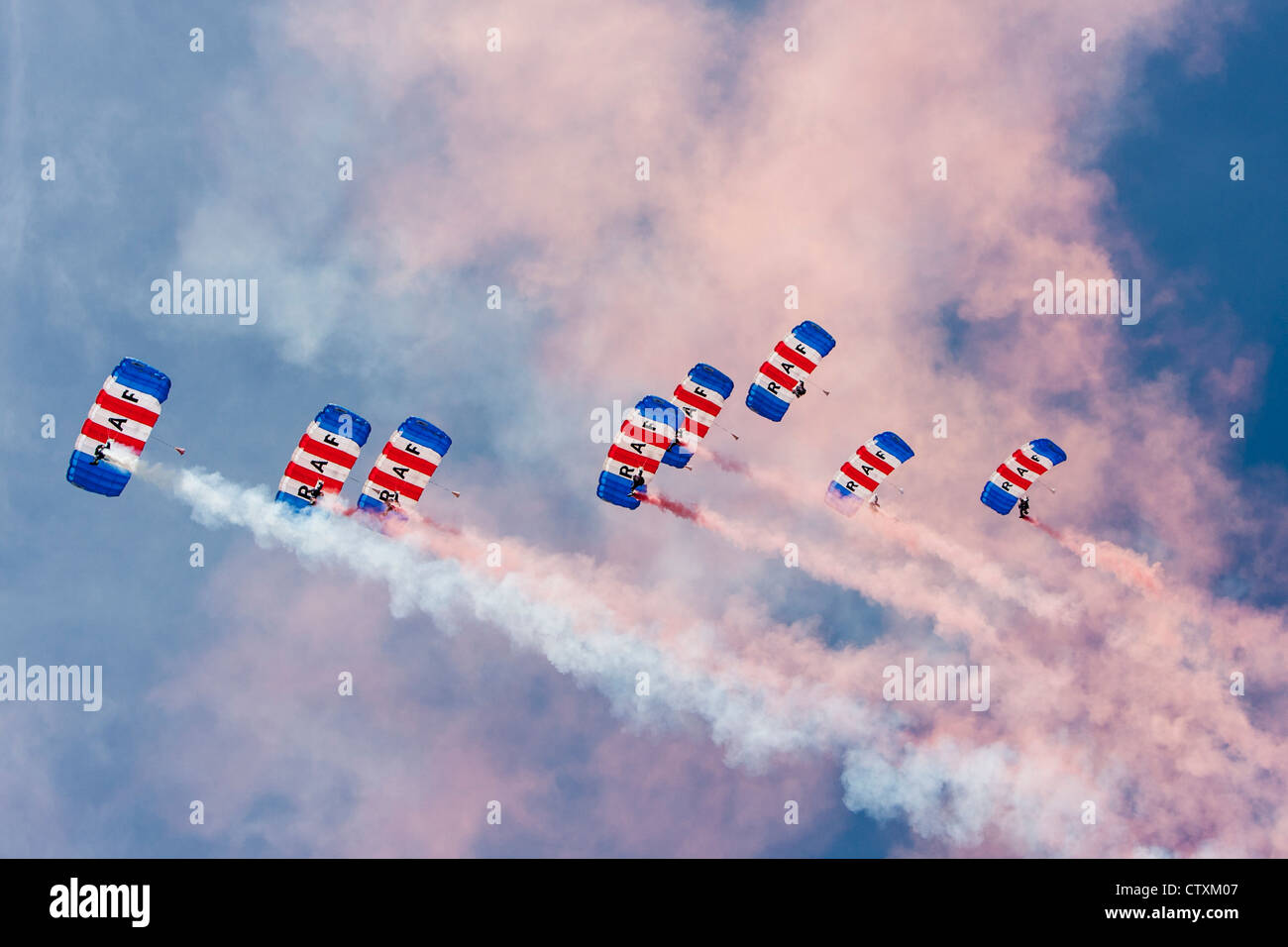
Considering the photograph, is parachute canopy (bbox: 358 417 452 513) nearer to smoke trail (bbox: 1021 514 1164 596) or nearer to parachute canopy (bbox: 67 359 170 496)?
parachute canopy (bbox: 67 359 170 496)

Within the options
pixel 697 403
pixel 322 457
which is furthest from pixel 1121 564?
pixel 322 457

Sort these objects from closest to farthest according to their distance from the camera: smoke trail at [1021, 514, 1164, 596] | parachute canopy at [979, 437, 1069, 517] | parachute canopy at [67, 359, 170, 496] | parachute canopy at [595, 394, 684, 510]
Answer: parachute canopy at [67, 359, 170, 496] < parachute canopy at [595, 394, 684, 510] < parachute canopy at [979, 437, 1069, 517] < smoke trail at [1021, 514, 1164, 596]

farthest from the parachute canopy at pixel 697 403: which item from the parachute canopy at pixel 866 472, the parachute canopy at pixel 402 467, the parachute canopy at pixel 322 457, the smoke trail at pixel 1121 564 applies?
the smoke trail at pixel 1121 564

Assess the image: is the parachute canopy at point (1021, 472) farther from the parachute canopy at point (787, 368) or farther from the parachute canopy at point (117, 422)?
the parachute canopy at point (117, 422)

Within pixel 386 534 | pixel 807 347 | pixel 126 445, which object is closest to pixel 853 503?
pixel 807 347

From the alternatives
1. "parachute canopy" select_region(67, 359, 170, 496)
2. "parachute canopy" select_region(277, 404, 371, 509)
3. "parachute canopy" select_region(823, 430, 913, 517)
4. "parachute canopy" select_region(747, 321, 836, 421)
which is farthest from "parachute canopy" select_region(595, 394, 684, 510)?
"parachute canopy" select_region(67, 359, 170, 496)
